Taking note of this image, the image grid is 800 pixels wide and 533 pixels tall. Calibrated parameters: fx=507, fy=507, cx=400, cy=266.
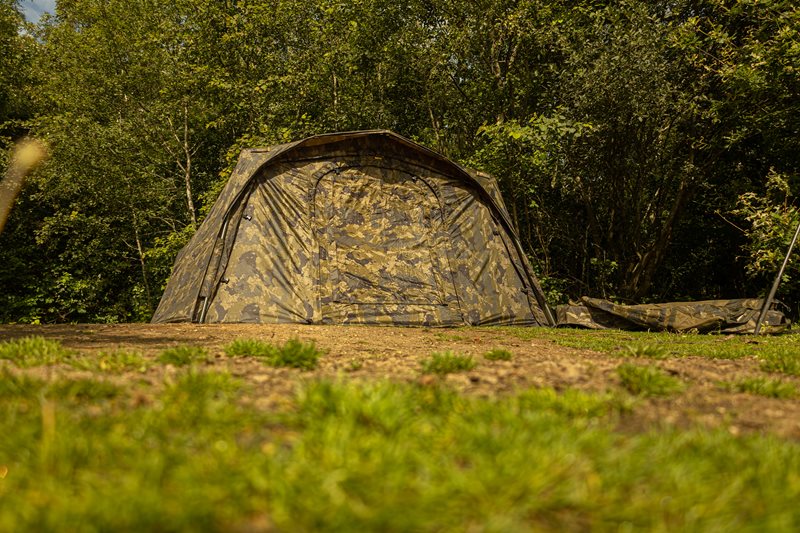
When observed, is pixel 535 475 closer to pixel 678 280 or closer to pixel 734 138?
pixel 734 138

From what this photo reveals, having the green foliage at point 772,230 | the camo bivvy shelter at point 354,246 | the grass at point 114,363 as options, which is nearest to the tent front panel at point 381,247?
the camo bivvy shelter at point 354,246

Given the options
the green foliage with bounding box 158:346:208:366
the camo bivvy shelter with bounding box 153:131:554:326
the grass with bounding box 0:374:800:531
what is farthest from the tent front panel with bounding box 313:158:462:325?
the grass with bounding box 0:374:800:531

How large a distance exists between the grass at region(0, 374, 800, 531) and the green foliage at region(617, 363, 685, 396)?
864 millimetres

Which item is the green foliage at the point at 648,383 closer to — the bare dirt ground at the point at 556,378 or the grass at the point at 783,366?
the bare dirt ground at the point at 556,378

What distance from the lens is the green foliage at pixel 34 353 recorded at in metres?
3.74

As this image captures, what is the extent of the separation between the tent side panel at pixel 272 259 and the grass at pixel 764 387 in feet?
24.4

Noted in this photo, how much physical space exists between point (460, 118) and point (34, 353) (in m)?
15.7

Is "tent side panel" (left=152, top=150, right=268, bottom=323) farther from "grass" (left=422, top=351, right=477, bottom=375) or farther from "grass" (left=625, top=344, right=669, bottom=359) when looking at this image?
"grass" (left=625, top=344, right=669, bottom=359)

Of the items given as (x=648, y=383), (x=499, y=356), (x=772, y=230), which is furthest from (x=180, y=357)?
(x=772, y=230)

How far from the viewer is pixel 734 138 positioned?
12961mm

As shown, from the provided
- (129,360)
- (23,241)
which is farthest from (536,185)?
(23,241)

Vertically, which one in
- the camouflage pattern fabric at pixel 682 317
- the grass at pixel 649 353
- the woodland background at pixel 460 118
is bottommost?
the camouflage pattern fabric at pixel 682 317

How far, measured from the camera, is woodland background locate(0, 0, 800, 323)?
13180mm

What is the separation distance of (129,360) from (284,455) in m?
2.35
